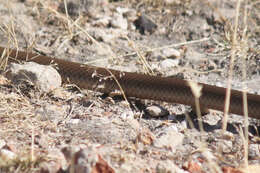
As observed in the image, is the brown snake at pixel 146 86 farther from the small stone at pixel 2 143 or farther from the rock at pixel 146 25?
the rock at pixel 146 25

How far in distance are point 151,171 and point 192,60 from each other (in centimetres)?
188

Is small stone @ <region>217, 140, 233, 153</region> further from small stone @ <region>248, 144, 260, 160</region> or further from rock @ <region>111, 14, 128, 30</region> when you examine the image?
rock @ <region>111, 14, 128, 30</region>

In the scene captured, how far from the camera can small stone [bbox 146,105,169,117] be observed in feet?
9.15

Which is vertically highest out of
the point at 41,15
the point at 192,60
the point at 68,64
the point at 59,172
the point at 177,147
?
the point at 41,15

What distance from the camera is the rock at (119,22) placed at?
4289 mm

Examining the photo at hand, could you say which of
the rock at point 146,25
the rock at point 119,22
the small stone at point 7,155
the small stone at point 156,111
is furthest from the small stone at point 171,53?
the small stone at point 7,155

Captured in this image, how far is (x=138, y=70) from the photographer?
11.5 ft

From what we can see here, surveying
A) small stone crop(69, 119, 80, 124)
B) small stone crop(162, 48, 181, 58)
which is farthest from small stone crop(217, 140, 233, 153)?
small stone crop(162, 48, 181, 58)

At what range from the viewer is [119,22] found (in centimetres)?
432

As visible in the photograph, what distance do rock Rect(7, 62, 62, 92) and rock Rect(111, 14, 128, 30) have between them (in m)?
1.49

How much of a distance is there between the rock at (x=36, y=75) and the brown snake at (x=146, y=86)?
0.14 metres

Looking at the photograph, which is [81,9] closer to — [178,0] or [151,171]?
[178,0]

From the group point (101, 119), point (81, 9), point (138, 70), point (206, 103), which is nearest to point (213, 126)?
point (206, 103)

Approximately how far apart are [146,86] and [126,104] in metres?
0.20
